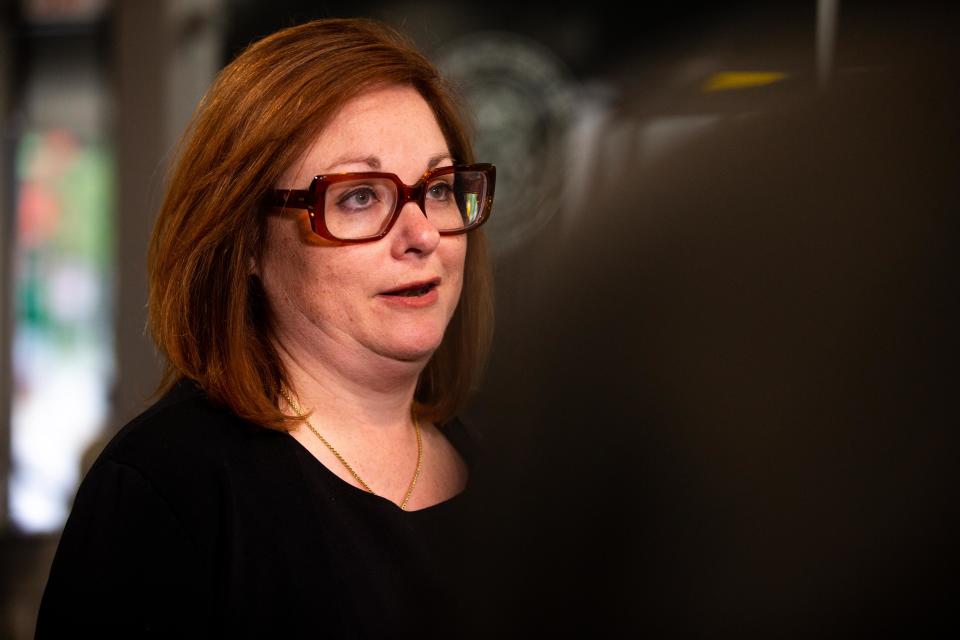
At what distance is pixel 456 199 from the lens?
2.88 ft

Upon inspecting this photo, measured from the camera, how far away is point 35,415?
17.5 ft

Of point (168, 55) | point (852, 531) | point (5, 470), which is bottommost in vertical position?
point (5, 470)

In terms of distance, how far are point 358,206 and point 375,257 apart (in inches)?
1.8

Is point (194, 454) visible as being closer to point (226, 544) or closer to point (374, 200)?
point (226, 544)

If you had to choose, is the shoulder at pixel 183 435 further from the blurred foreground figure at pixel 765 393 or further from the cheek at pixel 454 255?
the blurred foreground figure at pixel 765 393

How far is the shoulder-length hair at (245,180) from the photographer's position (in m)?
0.86

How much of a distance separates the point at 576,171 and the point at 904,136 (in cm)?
11

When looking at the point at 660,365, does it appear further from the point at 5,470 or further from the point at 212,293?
the point at 5,470

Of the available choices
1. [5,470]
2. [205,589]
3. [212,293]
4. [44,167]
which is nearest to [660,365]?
[205,589]

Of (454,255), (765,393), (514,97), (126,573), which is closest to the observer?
(765,393)

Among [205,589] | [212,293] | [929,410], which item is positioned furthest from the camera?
[212,293]

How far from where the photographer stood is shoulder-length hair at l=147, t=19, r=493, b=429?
865 millimetres

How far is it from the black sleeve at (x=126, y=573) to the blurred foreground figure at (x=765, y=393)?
0.55m

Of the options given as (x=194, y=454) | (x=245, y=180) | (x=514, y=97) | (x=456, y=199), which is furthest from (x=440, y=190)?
(x=514, y=97)
